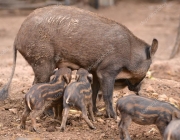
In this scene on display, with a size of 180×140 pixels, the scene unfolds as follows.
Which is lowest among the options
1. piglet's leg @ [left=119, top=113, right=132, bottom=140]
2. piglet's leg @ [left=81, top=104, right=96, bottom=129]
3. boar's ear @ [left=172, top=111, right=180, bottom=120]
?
piglet's leg @ [left=81, top=104, right=96, bottom=129]

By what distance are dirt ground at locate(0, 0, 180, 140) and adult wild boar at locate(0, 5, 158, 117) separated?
785 millimetres

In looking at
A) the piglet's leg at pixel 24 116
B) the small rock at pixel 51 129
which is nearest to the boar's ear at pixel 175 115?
the small rock at pixel 51 129

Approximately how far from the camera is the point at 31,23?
7793 millimetres

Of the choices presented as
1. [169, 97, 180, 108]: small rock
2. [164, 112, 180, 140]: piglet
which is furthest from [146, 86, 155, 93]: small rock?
[164, 112, 180, 140]: piglet

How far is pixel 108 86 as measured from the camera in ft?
25.7

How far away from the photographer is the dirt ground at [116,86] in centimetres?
682

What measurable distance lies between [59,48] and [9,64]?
4760 mm

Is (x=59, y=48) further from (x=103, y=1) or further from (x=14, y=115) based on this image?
(x=103, y=1)

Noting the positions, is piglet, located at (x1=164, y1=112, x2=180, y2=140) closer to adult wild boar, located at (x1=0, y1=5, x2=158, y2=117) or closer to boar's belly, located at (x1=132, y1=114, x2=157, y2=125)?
boar's belly, located at (x1=132, y1=114, x2=157, y2=125)

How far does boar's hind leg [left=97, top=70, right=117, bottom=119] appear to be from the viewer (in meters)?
7.81

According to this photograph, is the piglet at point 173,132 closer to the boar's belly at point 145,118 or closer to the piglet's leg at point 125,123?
the boar's belly at point 145,118

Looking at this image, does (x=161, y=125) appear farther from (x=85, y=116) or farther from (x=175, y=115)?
(x=85, y=116)

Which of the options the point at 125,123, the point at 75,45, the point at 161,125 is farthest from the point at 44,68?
the point at 161,125

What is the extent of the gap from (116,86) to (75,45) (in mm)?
1319
